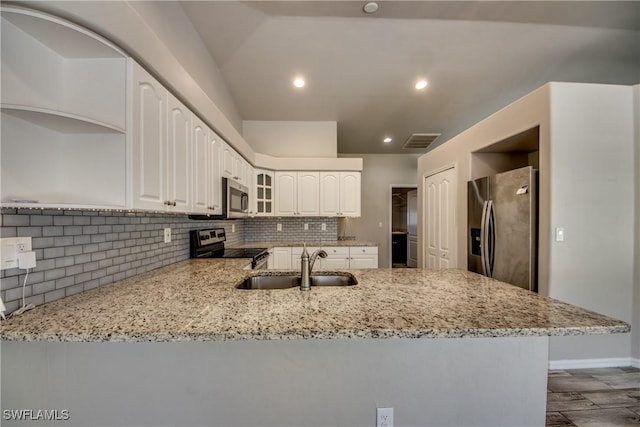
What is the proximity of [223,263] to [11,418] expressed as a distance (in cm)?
130

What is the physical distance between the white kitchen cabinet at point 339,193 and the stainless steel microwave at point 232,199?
1524mm

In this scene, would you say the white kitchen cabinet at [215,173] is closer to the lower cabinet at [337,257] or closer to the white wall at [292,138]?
the lower cabinet at [337,257]

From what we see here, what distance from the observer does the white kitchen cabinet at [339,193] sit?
4.24m

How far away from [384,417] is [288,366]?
46 centimetres

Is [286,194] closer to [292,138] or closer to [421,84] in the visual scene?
[292,138]

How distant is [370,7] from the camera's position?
8.11 ft

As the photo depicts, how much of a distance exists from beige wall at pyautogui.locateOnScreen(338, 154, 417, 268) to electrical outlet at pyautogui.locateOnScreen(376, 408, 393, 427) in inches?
192

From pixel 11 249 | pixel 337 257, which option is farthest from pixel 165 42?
pixel 337 257

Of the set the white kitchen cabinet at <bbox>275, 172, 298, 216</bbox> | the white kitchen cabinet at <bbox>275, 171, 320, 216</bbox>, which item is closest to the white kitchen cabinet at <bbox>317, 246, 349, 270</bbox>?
the white kitchen cabinet at <bbox>275, 171, 320, 216</bbox>

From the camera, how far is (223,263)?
2.18 metres

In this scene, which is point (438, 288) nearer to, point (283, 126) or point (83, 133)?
point (83, 133)

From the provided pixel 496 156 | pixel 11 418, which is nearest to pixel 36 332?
pixel 11 418

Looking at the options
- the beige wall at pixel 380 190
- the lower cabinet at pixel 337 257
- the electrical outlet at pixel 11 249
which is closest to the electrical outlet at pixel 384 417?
the electrical outlet at pixel 11 249

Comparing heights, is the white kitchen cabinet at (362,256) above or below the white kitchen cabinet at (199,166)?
below
